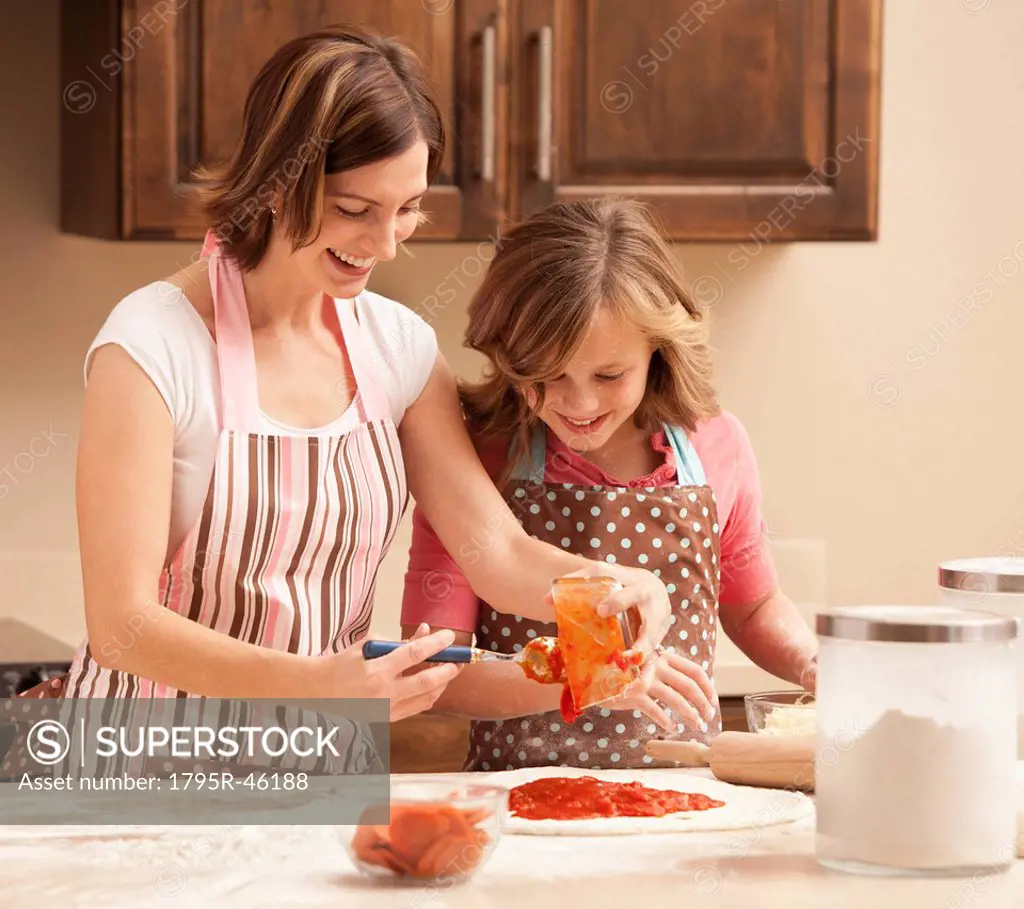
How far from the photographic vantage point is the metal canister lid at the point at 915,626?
1.06 meters

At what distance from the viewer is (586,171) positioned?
8.26 feet

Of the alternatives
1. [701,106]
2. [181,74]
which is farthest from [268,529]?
[701,106]

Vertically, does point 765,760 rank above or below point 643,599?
below

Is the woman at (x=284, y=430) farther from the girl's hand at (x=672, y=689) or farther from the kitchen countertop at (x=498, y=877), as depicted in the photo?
the kitchen countertop at (x=498, y=877)

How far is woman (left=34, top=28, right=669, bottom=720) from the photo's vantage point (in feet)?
4.73

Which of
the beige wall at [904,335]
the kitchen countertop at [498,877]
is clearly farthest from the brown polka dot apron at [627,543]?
the beige wall at [904,335]

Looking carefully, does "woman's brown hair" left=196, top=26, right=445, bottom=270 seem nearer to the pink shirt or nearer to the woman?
the woman

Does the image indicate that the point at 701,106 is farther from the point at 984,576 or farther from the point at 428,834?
the point at 428,834

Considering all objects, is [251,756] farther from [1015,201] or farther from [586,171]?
[1015,201]

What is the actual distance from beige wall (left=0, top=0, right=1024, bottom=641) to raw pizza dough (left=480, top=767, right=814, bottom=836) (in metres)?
1.39

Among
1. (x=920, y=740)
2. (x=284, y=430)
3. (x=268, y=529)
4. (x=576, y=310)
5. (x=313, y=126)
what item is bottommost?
(x=920, y=740)

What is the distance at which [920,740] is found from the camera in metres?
1.07

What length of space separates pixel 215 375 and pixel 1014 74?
201 centimetres

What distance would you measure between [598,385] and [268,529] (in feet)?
1.29
